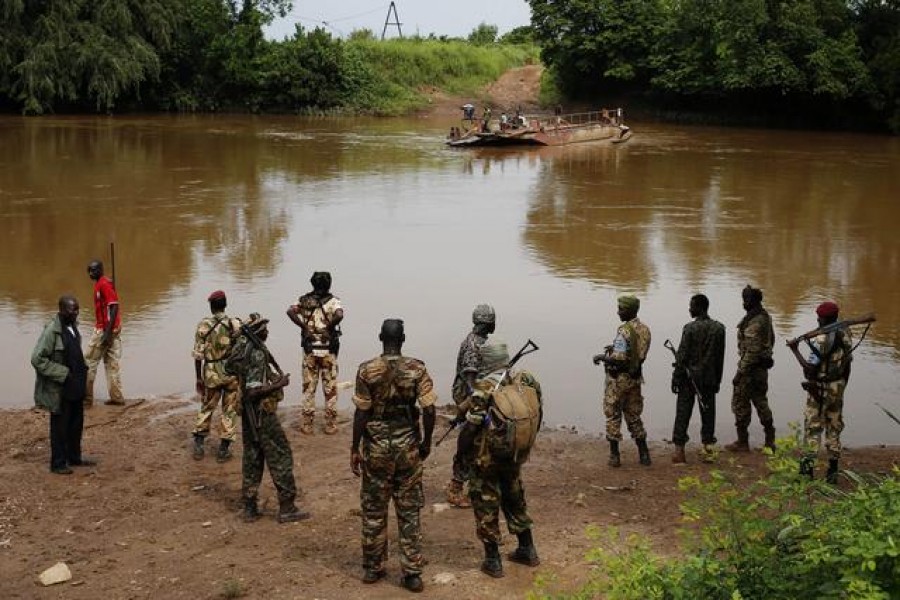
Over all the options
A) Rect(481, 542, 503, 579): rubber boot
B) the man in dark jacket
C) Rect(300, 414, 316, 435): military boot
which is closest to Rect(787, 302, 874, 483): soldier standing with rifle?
Rect(481, 542, 503, 579): rubber boot

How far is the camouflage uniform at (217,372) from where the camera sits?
8234 mm

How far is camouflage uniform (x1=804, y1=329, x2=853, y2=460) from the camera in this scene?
300 inches

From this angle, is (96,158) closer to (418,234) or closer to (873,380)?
(418,234)

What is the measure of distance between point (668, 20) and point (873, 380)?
40.2 meters

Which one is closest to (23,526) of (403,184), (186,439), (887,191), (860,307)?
(186,439)

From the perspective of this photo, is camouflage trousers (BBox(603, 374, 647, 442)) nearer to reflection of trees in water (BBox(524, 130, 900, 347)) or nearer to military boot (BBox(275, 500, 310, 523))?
military boot (BBox(275, 500, 310, 523))

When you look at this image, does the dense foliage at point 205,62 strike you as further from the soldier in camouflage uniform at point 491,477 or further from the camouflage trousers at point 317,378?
the soldier in camouflage uniform at point 491,477

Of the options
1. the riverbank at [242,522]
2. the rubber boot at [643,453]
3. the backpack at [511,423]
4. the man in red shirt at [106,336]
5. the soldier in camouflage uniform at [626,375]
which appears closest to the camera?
the backpack at [511,423]

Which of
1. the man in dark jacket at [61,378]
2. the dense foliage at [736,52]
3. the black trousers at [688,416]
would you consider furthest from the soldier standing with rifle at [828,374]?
the dense foliage at [736,52]

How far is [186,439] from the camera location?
8789mm

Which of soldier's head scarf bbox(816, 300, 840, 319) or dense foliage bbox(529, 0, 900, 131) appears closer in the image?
soldier's head scarf bbox(816, 300, 840, 319)

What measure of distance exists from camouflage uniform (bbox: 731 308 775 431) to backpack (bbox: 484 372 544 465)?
2.95 meters

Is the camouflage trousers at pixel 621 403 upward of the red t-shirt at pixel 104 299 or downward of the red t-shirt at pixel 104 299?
downward

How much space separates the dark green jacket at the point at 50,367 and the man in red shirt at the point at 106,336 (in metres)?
1.48
